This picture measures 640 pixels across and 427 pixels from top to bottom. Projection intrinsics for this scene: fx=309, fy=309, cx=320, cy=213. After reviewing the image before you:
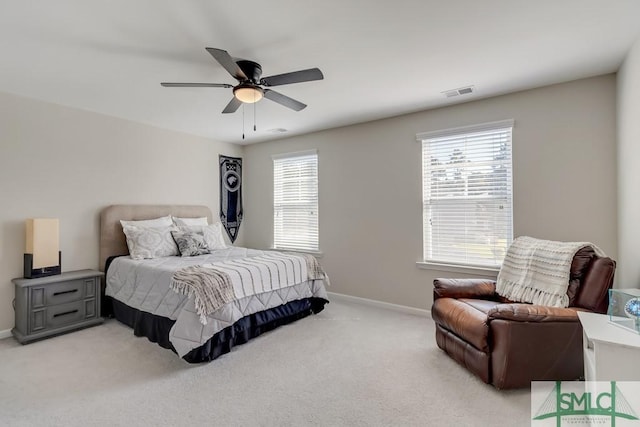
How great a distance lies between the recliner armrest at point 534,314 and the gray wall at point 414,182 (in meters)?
1.22

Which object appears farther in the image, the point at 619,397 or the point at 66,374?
the point at 66,374

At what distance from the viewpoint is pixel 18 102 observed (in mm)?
3213

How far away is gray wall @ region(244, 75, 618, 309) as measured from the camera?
2.80m

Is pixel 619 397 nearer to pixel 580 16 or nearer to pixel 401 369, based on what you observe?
pixel 401 369

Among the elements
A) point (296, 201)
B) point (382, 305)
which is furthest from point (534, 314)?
point (296, 201)

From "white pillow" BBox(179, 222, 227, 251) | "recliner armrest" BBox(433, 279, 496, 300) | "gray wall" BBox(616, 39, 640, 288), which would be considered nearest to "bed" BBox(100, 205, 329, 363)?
"white pillow" BBox(179, 222, 227, 251)

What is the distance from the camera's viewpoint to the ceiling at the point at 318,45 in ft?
6.16

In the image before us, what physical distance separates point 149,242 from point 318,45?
117 inches

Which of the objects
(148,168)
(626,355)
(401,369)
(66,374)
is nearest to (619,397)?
(626,355)

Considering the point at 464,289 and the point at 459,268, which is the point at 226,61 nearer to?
the point at 464,289

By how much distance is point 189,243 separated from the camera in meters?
3.88

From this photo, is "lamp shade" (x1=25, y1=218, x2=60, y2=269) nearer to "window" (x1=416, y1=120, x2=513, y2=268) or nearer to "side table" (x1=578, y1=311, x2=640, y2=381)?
"window" (x1=416, y1=120, x2=513, y2=268)

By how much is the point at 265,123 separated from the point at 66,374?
10.9ft

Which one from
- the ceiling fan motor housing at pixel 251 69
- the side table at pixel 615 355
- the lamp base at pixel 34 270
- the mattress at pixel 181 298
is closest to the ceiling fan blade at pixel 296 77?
the ceiling fan motor housing at pixel 251 69
